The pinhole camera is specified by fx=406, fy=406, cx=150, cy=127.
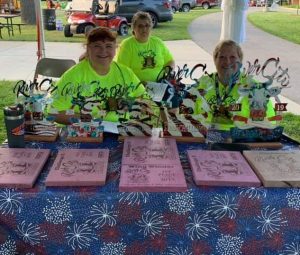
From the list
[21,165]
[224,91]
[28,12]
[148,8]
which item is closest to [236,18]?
[224,91]

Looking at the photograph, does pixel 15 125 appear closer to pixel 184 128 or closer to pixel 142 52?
pixel 184 128

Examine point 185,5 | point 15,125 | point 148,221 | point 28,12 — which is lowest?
point 185,5

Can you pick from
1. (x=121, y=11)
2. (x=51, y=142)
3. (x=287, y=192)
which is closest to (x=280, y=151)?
(x=287, y=192)

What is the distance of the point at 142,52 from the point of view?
4.07 m

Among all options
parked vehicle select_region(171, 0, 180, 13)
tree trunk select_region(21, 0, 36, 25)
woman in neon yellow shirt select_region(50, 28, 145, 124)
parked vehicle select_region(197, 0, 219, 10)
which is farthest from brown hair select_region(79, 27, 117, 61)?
→ parked vehicle select_region(197, 0, 219, 10)

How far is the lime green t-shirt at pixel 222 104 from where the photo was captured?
6.41 ft

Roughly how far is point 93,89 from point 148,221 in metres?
1.04

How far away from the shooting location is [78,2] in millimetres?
11922

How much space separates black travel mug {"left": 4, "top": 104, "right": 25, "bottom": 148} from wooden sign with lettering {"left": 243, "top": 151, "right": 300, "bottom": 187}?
97cm

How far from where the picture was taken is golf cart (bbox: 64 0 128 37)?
1125 centimetres

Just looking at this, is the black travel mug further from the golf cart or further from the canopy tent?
the golf cart

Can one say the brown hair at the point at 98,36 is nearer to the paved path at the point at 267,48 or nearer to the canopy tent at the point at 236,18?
the canopy tent at the point at 236,18

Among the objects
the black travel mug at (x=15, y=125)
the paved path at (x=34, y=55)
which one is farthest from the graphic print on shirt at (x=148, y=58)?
the paved path at (x=34, y=55)

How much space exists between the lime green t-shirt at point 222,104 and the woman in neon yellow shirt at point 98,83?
14.7 inches
